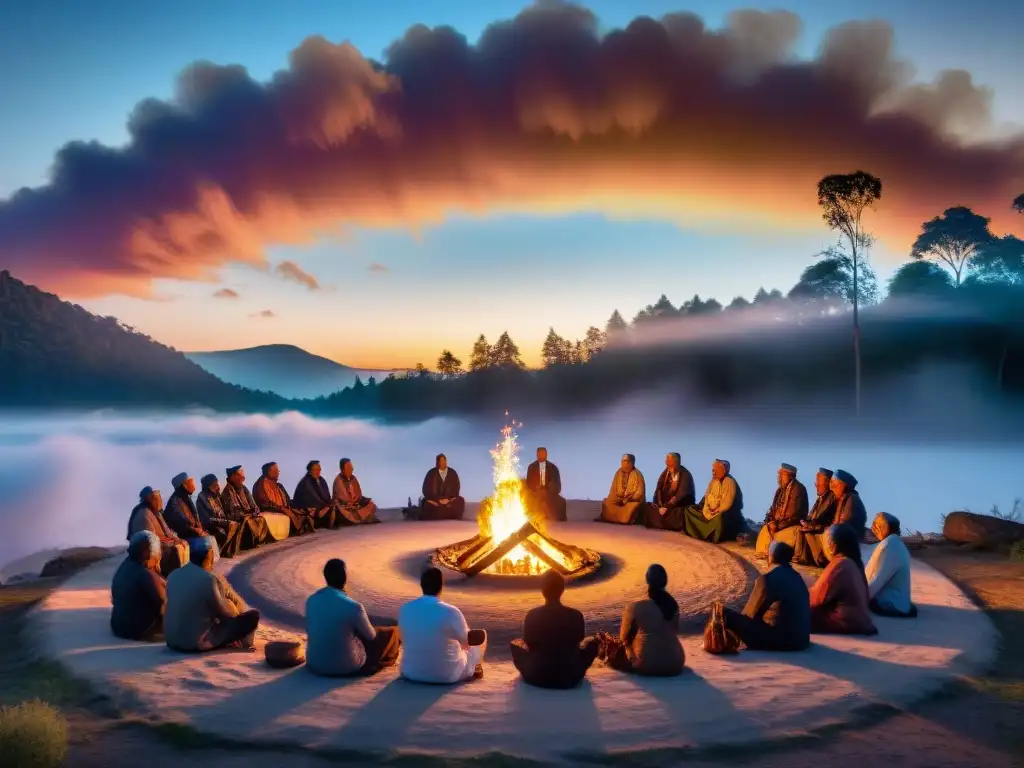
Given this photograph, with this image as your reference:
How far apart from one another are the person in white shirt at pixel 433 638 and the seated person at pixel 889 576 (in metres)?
5.18

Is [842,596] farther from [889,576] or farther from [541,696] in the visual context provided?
[541,696]

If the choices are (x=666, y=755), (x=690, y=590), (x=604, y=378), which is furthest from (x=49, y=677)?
(x=604, y=378)

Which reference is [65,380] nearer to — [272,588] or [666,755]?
[272,588]

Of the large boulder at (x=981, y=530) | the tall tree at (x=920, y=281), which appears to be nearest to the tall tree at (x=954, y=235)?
the tall tree at (x=920, y=281)

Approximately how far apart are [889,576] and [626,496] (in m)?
7.57

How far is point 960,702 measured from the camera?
6555 millimetres

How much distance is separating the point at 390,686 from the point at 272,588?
4.76 m

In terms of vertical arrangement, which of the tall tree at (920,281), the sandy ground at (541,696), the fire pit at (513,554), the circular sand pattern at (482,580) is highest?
the tall tree at (920,281)

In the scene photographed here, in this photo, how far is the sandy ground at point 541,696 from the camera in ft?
19.0

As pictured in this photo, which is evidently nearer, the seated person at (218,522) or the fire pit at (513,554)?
the fire pit at (513,554)

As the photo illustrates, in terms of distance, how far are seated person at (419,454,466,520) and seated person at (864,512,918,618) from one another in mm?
9577

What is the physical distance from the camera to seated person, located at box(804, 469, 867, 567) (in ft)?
37.6

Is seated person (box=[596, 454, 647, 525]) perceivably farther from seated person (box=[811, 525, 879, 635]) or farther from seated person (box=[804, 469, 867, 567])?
seated person (box=[811, 525, 879, 635])

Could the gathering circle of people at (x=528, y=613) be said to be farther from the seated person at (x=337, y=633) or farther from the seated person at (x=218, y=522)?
the seated person at (x=218, y=522)
